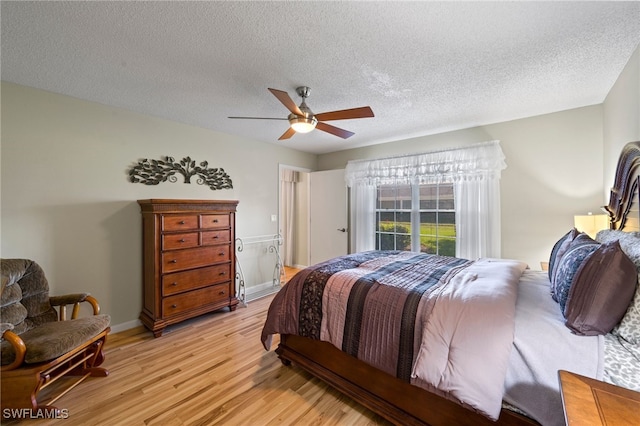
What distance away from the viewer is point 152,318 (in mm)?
2709

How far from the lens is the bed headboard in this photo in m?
1.72

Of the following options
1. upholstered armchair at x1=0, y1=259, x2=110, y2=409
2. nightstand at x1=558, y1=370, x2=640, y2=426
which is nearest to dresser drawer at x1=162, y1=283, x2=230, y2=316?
upholstered armchair at x1=0, y1=259, x2=110, y2=409

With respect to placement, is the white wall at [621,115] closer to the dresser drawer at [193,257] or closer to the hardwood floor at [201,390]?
the hardwood floor at [201,390]

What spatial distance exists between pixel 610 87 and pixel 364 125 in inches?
90.6

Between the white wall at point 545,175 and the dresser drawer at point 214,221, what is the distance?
336 cm

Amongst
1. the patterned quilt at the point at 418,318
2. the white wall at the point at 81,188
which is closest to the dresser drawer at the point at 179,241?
the white wall at the point at 81,188

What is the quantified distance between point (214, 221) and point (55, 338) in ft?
5.42

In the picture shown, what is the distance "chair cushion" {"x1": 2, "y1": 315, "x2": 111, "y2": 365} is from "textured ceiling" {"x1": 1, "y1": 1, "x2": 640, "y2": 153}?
77.7 inches

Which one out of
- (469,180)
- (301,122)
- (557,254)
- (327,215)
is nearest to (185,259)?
(301,122)

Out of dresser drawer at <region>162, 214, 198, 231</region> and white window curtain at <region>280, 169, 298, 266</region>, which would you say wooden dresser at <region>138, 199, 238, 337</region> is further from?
white window curtain at <region>280, 169, 298, 266</region>

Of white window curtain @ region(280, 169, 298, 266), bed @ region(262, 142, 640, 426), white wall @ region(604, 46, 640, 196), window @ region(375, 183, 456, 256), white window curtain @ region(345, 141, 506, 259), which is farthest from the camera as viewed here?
white window curtain @ region(280, 169, 298, 266)

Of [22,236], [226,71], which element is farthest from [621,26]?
[22,236]

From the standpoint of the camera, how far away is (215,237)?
314 cm

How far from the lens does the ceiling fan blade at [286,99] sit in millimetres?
1865
